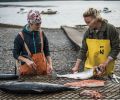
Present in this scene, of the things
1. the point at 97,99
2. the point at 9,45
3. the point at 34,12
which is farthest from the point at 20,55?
the point at 9,45

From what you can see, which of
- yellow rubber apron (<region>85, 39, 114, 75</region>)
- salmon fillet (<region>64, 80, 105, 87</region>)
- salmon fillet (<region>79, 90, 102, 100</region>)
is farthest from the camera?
yellow rubber apron (<region>85, 39, 114, 75</region>)

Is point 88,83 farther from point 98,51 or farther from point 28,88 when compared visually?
point 28,88

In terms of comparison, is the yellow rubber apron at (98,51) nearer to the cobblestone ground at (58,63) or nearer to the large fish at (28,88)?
the cobblestone ground at (58,63)

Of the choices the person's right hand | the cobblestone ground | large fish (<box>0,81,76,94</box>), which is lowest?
the cobblestone ground

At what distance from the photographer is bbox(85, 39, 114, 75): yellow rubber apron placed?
7.90 metres

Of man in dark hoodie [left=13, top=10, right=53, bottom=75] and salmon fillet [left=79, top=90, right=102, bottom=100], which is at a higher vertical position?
man in dark hoodie [left=13, top=10, right=53, bottom=75]

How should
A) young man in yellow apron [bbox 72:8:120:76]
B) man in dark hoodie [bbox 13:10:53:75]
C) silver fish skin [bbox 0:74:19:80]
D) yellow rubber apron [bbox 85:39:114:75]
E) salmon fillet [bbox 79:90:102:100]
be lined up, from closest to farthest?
salmon fillet [bbox 79:90:102:100] < young man in yellow apron [bbox 72:8:120:76] < yellow rubber apron [bbox 85:39:114:75] < man in dark hoodie [bbox 13:10:53:75] < silver fish skin [bbox 0:74:19:80]

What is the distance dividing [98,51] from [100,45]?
0.13 meters

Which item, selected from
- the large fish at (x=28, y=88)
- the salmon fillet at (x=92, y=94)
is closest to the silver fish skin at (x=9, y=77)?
the large fish at (x=28, y=88)

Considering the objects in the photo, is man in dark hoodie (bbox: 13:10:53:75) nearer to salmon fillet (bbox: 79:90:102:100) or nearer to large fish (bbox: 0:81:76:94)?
large fish (bbox: 0:81:76:94)

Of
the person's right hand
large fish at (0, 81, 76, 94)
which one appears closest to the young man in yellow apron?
the person's right hand

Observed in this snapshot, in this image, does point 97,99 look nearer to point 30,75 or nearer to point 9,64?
point 30,75

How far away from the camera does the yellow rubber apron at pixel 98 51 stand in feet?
25.9

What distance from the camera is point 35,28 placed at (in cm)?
799
